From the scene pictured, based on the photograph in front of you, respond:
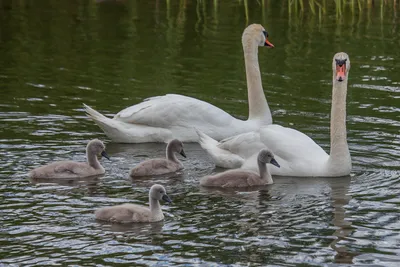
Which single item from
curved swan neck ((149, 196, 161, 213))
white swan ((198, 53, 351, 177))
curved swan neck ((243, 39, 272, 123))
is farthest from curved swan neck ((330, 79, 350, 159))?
curved swan neck ((149, 196, 161, 213))

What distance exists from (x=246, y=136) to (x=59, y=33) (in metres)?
11.7

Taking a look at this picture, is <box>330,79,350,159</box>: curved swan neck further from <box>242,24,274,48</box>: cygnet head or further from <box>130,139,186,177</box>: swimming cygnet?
<box>242,24,274,48</box>: cygnet head

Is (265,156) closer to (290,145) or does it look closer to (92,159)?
(290,145)

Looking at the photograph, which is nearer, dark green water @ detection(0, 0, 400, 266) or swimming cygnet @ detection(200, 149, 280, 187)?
dark green water @ detection(0, 0, 400, 266)

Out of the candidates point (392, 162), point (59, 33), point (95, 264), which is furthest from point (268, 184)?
point (59, 33)

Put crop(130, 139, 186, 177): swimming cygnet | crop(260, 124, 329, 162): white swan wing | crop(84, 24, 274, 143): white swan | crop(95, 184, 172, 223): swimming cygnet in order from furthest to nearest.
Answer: crop(84, 24, 274, 143): white swan
crop(260, 124, 329, 162): white swan wing
crop(130, 139, 186, 177): swimming cygnet
crop(95, 184, 172, 223): swimming cygnet

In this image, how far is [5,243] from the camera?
32.1ft

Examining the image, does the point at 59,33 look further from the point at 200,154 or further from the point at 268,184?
the point at 268,184

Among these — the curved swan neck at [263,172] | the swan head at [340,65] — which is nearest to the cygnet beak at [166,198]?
the curved swan neck at [263,172]

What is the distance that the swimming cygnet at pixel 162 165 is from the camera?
12.6 metres

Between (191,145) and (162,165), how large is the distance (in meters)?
1.97

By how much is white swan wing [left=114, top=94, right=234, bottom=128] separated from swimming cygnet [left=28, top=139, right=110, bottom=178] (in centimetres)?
200

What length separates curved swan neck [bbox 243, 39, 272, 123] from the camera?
50.1 feet

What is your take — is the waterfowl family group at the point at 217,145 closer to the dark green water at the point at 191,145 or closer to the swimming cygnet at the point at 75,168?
the swimming cygnet at the point at 75,168
